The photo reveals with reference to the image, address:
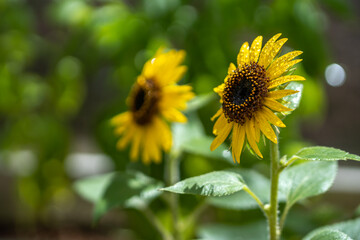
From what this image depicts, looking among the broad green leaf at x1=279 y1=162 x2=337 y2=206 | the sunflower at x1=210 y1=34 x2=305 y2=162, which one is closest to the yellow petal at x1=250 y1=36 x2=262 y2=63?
the sunflower at x1=210 y1=34 x2=305 y2=162

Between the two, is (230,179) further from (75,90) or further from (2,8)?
(2,8)

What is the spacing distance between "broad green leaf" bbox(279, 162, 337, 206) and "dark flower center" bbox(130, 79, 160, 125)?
0.15 meters

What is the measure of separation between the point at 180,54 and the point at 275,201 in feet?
0.58

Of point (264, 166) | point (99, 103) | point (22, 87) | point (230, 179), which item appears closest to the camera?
point (230, 179)

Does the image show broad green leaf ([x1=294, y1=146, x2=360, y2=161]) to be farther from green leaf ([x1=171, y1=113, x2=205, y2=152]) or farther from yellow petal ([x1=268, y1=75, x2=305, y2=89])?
green leaf ([x1=171, y1=113, x2=205, y2=152])

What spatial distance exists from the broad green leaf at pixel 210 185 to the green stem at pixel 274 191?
2 centimetres

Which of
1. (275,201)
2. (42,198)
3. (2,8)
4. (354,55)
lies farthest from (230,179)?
(2,8)

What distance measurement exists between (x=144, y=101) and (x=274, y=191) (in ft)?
0.63

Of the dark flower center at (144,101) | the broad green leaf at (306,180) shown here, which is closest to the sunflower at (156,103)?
the dark flower center at (144,101)

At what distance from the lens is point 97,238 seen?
978 millimetres

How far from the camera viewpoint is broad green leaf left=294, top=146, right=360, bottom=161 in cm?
24

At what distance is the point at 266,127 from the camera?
0.27 meters

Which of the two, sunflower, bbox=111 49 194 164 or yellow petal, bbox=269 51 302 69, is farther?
sunflower, bbox=111 49 194 164

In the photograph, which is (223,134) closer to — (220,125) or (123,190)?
(220,125)
